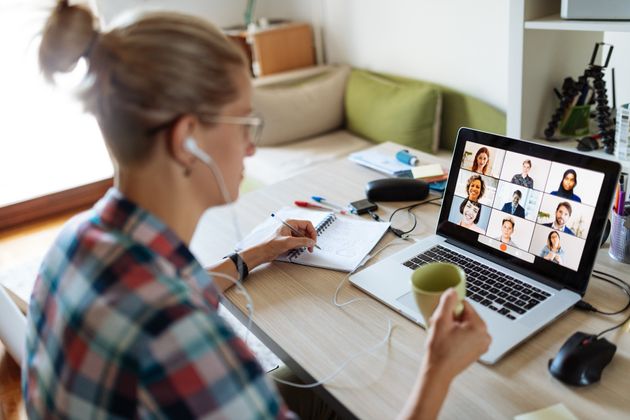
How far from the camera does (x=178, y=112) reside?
695 millimetres

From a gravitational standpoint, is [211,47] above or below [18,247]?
above

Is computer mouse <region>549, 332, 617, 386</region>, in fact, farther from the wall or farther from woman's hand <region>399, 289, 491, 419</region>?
the wall

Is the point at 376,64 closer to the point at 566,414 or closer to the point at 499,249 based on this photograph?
the point at 499,249

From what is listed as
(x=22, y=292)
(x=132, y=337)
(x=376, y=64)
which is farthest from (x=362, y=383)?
(x=376, y=64)

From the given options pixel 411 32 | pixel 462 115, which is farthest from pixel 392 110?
pixel 411 32

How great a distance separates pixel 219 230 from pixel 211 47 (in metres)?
0.79

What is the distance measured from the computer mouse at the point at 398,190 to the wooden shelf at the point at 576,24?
53cm

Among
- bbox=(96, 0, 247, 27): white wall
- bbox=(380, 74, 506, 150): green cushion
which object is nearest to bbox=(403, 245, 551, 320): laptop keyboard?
bbox=(380, 74, 506, 150): green cushion

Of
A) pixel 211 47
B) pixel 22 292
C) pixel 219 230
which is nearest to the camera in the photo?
pixel 211 47

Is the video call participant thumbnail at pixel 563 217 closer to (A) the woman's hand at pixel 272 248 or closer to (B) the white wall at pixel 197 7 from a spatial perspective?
(A) the woman's hand at pixel 272 248

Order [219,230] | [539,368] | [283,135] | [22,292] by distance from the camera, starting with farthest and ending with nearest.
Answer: [283,135] < [22,292] < [219,230] < [539,368]

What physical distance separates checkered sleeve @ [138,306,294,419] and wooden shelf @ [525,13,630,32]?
1235 mm

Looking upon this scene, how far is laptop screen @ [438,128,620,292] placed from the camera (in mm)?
946

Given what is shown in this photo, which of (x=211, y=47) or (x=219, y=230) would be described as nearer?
(x=211, y=47)
